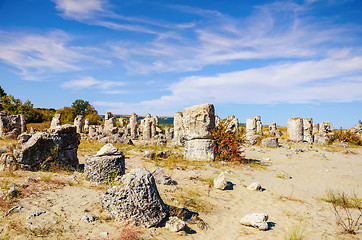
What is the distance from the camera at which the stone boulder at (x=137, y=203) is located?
3.68m

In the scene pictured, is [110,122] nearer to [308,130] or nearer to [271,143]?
[271,143]

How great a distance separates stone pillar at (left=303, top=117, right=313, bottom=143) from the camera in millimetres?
21728

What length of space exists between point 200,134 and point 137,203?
6.86 metres

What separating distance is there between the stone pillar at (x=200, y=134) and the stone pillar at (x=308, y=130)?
618 inches

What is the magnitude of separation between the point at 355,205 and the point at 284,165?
5.21 meters

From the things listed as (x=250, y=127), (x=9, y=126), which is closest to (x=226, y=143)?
(x=250, y=127)

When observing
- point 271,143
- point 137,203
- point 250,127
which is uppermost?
point 250,127

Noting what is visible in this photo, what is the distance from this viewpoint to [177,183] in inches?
252

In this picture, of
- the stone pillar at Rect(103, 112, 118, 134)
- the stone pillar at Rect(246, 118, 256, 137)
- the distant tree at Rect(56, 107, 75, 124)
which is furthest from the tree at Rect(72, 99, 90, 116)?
the stone pillar at Rect(246, 118, 256, 137)

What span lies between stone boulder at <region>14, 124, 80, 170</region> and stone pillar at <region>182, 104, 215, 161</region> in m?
5.04

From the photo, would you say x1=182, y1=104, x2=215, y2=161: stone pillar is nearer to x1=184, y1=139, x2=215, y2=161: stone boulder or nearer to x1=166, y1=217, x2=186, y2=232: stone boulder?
x1=184, y1=139, x2=215, y2=161: stone boulder

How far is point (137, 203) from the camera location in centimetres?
370

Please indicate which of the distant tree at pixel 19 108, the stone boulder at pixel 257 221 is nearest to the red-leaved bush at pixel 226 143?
the stone boulder at pixel 257 221

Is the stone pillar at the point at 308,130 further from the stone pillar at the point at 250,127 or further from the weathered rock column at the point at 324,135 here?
the stone pillar at the point at 250,127
